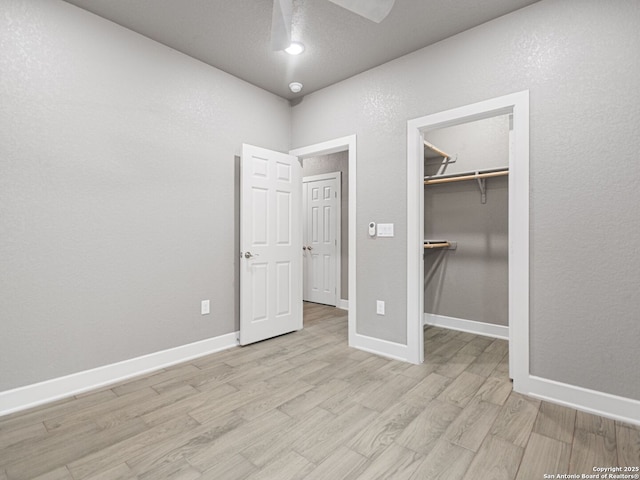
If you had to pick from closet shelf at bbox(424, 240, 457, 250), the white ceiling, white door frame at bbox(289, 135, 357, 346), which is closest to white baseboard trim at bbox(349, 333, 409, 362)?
white door frame at bbox(289, 135, 357, 346)

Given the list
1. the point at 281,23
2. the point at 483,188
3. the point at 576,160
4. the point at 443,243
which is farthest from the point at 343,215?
the point at 281,23

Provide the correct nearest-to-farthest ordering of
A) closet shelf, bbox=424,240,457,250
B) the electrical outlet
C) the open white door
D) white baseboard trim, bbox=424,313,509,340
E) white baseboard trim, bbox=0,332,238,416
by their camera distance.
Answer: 1. white baseboard trim, bbox=0,332,238,416
2. the electrical outlet
3. the open white door
4. white baseboard trim, bbox=424,313,509,340
5. closet shelf, bbox=424,240,457,250

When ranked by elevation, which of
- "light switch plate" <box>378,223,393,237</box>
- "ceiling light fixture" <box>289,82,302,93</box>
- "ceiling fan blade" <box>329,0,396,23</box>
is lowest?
"light switch plate" <box>378,223,393,237</box>

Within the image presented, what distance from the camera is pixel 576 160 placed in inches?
81.8

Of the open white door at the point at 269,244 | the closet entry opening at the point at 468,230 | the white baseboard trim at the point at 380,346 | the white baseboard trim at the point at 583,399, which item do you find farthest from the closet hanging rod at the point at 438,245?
the white baseboard trim at the point at 583,399

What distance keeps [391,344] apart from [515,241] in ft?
4.53

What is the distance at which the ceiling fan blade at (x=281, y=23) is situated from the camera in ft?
5.55

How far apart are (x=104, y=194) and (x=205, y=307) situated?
1.28 meters

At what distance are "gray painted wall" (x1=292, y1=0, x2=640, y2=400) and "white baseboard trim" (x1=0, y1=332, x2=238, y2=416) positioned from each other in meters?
2.73

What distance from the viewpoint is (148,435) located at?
71.1 inches

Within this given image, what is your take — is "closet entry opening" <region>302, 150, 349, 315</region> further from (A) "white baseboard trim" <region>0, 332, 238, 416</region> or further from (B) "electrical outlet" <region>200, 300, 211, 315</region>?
(A) "white baseboard trim" <region>0, 332, 238, 416</region>

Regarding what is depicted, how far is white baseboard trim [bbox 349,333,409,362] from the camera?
2.90 meters

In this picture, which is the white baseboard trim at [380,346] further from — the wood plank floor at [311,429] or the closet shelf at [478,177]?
the closet shelf at [478,177]

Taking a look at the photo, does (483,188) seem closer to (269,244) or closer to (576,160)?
(576,160)
